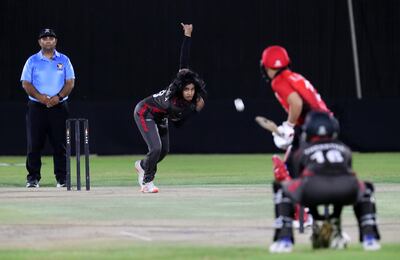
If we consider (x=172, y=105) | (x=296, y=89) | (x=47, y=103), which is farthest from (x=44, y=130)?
(x=296, y=89)

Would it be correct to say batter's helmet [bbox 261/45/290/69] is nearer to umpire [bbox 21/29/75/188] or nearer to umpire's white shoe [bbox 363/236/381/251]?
umpire's white shoe [bbox 363/236/381/251]

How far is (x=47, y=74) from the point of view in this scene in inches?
833

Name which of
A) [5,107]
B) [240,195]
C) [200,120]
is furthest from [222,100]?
[240,195]

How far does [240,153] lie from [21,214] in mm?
16117

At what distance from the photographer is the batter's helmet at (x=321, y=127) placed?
1158 centimetres

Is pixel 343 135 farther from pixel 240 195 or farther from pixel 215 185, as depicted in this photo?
pixel 240 195

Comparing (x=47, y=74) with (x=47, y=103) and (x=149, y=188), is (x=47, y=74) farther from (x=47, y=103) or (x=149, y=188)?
(x=149, y=188)

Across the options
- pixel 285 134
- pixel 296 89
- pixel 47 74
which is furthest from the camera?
pixel 47 74

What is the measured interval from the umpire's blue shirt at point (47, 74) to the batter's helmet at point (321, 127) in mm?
9917

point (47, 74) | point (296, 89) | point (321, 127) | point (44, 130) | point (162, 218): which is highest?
point (296, 89)

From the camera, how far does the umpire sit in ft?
69.1

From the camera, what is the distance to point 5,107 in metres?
31.4

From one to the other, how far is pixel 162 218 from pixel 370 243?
4.13 m

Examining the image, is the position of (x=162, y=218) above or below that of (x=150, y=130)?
below
